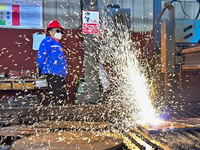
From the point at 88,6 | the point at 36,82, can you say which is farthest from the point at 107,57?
the point at 36,82

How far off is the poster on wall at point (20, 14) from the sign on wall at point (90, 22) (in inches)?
51.0

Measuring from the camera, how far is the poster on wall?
5719 millimetres

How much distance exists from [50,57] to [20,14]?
288cm

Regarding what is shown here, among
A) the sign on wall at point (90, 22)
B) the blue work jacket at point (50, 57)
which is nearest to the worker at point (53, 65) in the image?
the blue work jacket at point (50, 57)

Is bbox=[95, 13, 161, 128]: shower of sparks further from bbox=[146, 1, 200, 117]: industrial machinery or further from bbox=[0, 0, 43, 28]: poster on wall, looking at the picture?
bbox=[0, 0, 43, 28]: poster on wall

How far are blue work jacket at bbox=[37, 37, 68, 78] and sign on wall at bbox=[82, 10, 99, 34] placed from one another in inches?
70.5

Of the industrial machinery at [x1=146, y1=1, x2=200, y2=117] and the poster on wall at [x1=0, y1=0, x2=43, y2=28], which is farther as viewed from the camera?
the poster on wall at [x1=0, y1=0, x2=43, y2=28]

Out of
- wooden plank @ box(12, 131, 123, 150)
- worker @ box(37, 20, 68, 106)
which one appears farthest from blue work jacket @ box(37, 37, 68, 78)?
wooden plank @ box(12, 131, 123, 150)

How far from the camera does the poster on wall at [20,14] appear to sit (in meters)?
5.72

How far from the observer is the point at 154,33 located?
314cm

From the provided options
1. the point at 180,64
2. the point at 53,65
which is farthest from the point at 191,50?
the point at 53,65

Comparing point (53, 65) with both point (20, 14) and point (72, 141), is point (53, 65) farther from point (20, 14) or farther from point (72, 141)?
point (20, 14)

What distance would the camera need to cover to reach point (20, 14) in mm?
5773

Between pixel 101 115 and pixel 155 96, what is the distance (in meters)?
0.80
